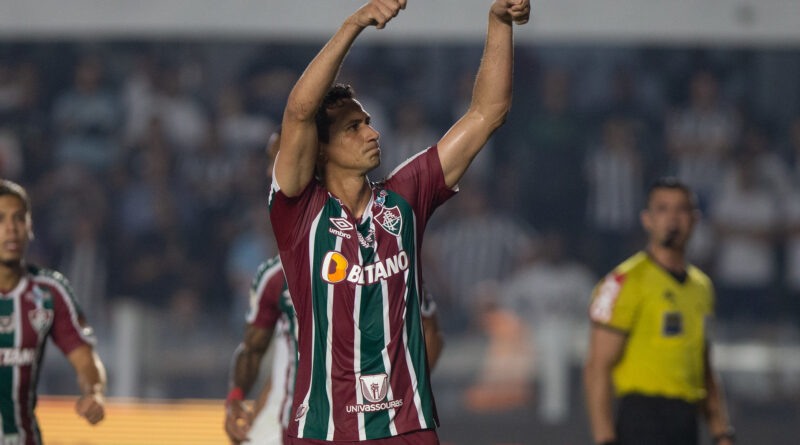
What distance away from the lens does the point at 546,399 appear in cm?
903

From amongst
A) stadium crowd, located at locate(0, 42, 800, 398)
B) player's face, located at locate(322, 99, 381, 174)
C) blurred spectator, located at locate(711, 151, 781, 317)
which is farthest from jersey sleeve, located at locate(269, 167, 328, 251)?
blurred spectator, located at locate(711, 151, 781, 317)

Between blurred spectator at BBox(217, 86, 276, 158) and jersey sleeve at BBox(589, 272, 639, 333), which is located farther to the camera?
blurred spectator at BBox(217, 86, 276, 158)

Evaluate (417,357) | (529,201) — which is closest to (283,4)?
(529,201)

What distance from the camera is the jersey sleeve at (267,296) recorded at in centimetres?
493

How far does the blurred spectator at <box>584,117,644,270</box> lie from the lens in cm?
1111

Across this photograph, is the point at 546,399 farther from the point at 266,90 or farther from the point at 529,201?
the point at 266,90

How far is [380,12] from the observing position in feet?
11.0

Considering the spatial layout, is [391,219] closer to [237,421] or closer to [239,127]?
[237,421]

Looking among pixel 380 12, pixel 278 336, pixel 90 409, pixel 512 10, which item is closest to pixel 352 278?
pixel 380 12

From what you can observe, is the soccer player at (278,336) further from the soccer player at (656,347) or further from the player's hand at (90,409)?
the soccer player at (656,347)

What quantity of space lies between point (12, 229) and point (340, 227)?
183 centimetres

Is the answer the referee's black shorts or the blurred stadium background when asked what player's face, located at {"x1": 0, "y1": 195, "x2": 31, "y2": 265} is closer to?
the referee's black shorts

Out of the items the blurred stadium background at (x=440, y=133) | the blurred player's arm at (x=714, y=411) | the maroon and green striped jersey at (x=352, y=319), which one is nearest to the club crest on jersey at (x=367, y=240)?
the maroon and green striped jersey at (x=352, y=319)

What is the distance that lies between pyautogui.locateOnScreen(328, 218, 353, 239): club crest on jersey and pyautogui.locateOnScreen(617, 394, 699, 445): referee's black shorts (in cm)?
246
